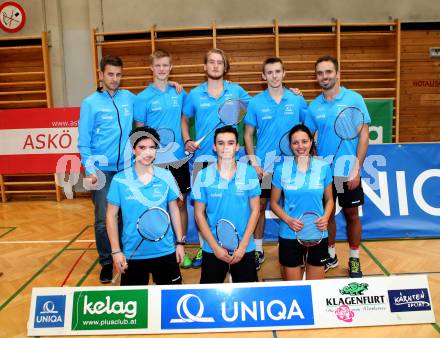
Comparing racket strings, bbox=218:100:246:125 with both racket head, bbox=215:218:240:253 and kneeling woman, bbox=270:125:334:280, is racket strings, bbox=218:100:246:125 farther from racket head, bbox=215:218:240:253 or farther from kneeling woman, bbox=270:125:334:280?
racket head, bbox=215:218:240:253

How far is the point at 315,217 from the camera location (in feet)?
11.2

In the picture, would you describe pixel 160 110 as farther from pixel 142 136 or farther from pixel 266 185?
pixel 266 185

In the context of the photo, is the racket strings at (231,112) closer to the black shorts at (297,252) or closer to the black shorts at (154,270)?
the black shorts at (297,252)

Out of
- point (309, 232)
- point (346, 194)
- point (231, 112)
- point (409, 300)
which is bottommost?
point (409, 300)

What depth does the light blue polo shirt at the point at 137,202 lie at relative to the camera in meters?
3.05

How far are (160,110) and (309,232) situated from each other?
6.38 ft

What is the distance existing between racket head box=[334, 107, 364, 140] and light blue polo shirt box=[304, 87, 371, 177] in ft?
0.11

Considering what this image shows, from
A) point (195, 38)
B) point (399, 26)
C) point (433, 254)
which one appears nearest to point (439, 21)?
point (399, 26)

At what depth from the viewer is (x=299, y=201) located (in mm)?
3428

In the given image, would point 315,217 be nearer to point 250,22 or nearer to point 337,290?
point 337,290

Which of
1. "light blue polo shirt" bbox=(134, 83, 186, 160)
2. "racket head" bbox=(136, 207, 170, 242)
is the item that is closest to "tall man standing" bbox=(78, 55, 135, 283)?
"light blue polo shirt" bbox=(134, 83, 186, 160)

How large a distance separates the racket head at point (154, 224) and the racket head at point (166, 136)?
1.38 metres

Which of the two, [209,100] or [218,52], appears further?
[209,100]

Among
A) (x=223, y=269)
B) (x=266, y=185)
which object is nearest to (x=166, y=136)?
(x=266, y=185)
